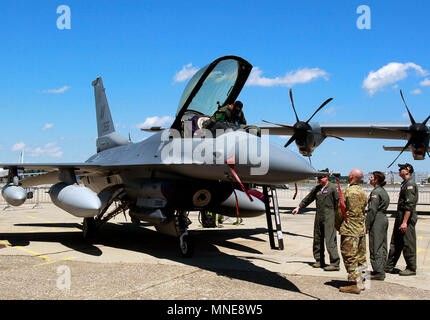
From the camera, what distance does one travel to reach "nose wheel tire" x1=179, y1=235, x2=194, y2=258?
Result: 722 cm

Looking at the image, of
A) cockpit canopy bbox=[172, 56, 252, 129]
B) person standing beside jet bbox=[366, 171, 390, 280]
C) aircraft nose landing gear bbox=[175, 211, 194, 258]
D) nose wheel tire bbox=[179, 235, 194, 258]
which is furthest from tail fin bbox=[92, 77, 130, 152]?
person standing beside jet bbox=[366, 171, 390, 280]

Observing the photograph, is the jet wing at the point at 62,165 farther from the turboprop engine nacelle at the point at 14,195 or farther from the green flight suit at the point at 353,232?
the green flight suit at the point at 353,232

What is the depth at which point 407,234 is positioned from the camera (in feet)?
20.3

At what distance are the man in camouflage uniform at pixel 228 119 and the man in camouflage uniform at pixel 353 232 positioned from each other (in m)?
2.24

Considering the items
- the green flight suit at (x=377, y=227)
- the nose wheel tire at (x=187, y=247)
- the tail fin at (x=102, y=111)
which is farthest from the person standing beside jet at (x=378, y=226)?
the tail fin at (x=102, y=111)

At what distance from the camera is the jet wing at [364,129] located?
1670cm

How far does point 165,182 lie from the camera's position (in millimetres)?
7508

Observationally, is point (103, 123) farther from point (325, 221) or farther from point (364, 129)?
point (364, 129)

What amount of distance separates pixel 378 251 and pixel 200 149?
339cm

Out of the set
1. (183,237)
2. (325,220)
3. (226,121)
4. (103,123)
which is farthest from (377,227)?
(103,123)

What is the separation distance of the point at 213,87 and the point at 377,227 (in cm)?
416

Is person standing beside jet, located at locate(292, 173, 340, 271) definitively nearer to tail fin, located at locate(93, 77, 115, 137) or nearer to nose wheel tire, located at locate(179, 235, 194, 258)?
nose wheel tire, located at locate(179, 235, 194, 258)

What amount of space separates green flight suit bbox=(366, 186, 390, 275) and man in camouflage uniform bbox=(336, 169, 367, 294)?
792 mm
